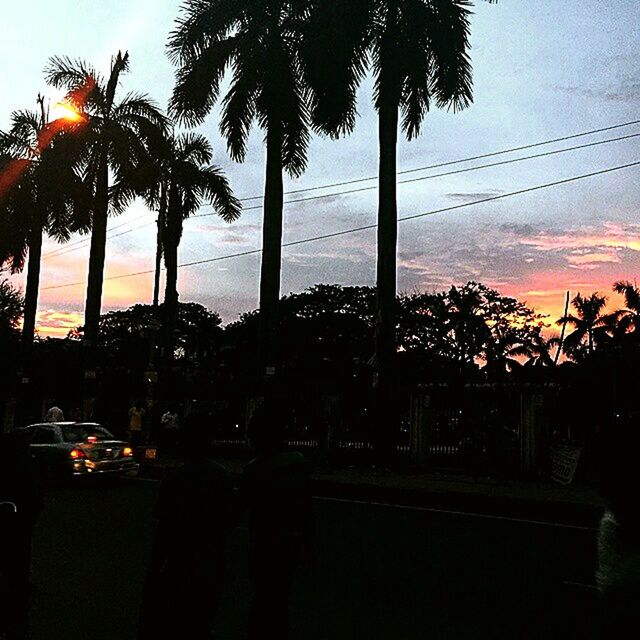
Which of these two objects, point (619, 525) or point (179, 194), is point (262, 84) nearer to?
point (179, 194)

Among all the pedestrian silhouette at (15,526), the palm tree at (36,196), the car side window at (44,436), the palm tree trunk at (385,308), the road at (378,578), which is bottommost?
the road at (378,578)

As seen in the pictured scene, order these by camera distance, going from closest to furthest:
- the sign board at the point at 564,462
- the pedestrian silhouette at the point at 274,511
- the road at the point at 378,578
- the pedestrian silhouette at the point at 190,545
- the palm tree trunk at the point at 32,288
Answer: the pedestrian silhouette at the point at 190,545, the pedestrian silhouette at the point at 274,511, the road at the point at 378,578, the sign board at the point at 564,462, the palm tree trunk at the point at 32,288

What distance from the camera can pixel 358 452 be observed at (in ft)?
91.3

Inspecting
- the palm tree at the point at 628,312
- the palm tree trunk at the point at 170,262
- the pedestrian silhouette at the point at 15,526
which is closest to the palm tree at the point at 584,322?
the palm tree at the point at 628,312

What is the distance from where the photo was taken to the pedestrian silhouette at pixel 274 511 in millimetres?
5668

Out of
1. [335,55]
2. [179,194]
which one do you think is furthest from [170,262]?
[335,55]

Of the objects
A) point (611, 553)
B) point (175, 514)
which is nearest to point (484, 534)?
point (175, 514)

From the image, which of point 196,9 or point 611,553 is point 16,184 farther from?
point 611,553

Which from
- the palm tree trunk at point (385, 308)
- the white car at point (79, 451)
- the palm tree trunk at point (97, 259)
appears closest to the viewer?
the white car at point (79, 451)

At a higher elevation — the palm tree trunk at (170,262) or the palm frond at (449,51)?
the palm frond at (449,51)

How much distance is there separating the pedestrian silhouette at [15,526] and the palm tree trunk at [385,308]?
19.4 m

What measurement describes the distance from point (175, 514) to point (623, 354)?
2472 centimetres

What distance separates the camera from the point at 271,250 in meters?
27.2

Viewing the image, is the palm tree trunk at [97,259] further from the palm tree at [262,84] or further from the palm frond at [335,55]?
the palm frond at [335,55]
